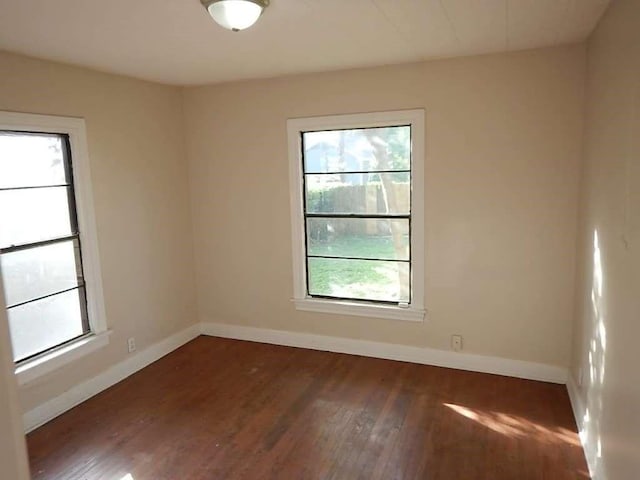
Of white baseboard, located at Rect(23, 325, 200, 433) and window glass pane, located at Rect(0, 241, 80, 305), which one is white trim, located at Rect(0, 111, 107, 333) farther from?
white baseboard, located at Rect(23, 325, 200, 433)

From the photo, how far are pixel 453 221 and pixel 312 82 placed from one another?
5.36 ft

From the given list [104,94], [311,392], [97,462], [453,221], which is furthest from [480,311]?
[104,94]

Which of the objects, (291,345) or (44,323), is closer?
(44,323)

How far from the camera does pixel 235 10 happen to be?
2.16 m

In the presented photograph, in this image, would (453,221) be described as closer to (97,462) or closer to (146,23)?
(146,23)

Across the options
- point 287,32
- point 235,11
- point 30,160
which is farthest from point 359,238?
point 30,160

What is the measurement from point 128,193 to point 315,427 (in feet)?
7.80

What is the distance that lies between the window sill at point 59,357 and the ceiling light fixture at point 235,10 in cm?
254

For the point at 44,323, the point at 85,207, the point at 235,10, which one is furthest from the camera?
Answer: the point at 85,207

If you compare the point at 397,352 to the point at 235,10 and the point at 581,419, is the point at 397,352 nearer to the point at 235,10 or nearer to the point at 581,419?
the point at 581,419

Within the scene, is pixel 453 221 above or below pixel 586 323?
above

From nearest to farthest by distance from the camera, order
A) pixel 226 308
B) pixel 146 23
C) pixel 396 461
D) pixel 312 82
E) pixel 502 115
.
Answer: pixel 146 23, pixel 396 461, pixel 502 115, pixel 312 82, pixel 226 308

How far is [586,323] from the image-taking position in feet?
9.38

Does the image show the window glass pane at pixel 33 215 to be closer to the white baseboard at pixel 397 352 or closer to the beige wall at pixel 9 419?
the white baseboard at pixel 397 352
